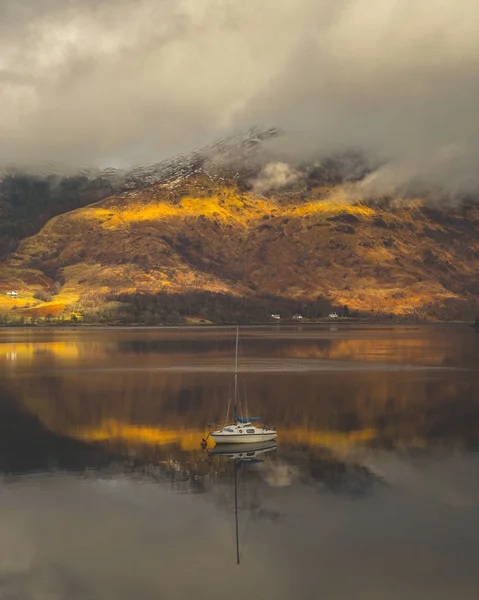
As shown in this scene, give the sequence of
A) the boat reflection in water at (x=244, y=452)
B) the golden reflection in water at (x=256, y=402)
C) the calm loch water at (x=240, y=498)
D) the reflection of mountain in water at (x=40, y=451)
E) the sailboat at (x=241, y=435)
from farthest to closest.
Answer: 1. the golden reflection in water at (x=256, y=402)
2. the sailboat at (x=241, y=435)
3. the boat reflection in water at (x=244, y=452)
4. the reflection of mountain in water at (x=40, y=451)
5. the calm loch water at (x=240, y=498)

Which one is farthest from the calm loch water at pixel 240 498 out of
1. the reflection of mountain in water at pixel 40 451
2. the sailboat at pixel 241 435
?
the sailboat at pixel 241 435

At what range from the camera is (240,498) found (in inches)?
1422

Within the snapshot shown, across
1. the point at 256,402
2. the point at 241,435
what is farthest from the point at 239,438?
the point at 256,402

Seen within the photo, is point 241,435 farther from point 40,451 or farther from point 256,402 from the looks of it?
point 256,402

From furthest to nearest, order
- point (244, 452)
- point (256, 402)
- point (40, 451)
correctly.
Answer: point (256, 402)
point (40, 451)
point (244, 452)

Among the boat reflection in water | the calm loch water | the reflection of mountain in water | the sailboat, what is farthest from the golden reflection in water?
the boat reflection in water

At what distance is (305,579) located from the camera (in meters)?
26.8

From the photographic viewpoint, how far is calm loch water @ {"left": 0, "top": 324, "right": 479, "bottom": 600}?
1057 inches

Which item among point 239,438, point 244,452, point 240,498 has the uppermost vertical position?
point 239,438

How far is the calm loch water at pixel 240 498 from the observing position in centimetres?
2684

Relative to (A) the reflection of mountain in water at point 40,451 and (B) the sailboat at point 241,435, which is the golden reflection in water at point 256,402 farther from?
(B) the sailboat at point 241,435

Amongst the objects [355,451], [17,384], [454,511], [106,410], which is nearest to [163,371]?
[17,384]

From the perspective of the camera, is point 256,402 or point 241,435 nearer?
point 241,435

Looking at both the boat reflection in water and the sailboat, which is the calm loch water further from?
the sailboat
